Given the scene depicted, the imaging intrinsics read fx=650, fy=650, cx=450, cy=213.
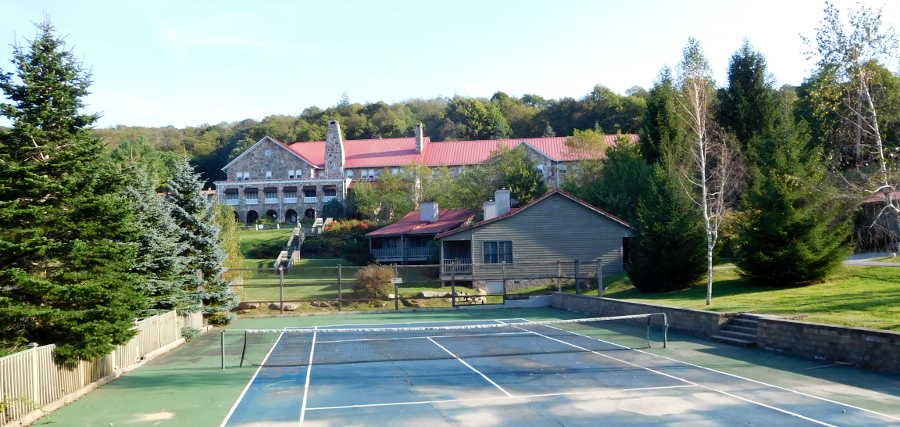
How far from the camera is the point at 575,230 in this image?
3572cm

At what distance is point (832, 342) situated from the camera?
13977 mm

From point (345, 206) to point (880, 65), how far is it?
56355mm

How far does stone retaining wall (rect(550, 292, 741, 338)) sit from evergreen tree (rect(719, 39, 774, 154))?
25.1 metres

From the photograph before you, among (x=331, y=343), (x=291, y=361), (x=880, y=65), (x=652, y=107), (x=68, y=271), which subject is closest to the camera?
(x=68, y=271)

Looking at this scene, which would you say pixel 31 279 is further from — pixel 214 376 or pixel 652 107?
pixel 652 107

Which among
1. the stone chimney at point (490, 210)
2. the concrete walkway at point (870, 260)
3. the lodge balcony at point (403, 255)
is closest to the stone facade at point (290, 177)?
the lodge balcony at point (403, 255)

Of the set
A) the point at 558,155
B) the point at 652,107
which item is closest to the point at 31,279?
the point at 652,107

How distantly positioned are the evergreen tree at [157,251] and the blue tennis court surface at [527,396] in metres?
5.26

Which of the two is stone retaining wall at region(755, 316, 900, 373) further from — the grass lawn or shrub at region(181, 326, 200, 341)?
shrub at region(181, 326, 200, 341)

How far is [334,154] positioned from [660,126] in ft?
137

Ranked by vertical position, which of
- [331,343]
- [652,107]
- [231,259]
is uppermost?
[652,107]

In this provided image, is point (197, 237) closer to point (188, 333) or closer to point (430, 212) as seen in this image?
point (188, 333)

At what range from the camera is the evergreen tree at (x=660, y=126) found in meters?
42.8

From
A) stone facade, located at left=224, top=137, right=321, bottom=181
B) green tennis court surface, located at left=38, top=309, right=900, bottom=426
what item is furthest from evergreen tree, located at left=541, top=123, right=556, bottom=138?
→ green tennis court surface, located at left=38, top=309, right=900, bottom=426
